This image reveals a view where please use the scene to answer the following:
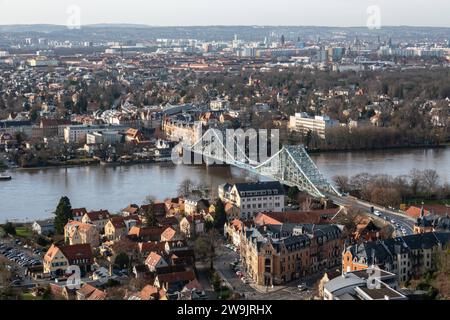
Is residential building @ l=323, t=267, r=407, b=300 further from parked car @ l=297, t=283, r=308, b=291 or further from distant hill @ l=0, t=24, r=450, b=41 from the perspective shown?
distant hill @ l=0, t=24, r=450, b=41

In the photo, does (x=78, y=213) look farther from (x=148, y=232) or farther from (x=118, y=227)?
(x=148, y=232)

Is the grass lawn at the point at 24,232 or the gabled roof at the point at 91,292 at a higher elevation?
the gabled roof at the point at 91,292

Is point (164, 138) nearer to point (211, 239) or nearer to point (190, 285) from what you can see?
point (211, 239)

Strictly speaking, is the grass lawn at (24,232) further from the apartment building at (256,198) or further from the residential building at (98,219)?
the apartment building at (256,198)

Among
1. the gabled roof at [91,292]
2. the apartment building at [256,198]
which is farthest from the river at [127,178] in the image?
the gabled roof at [91,292]
